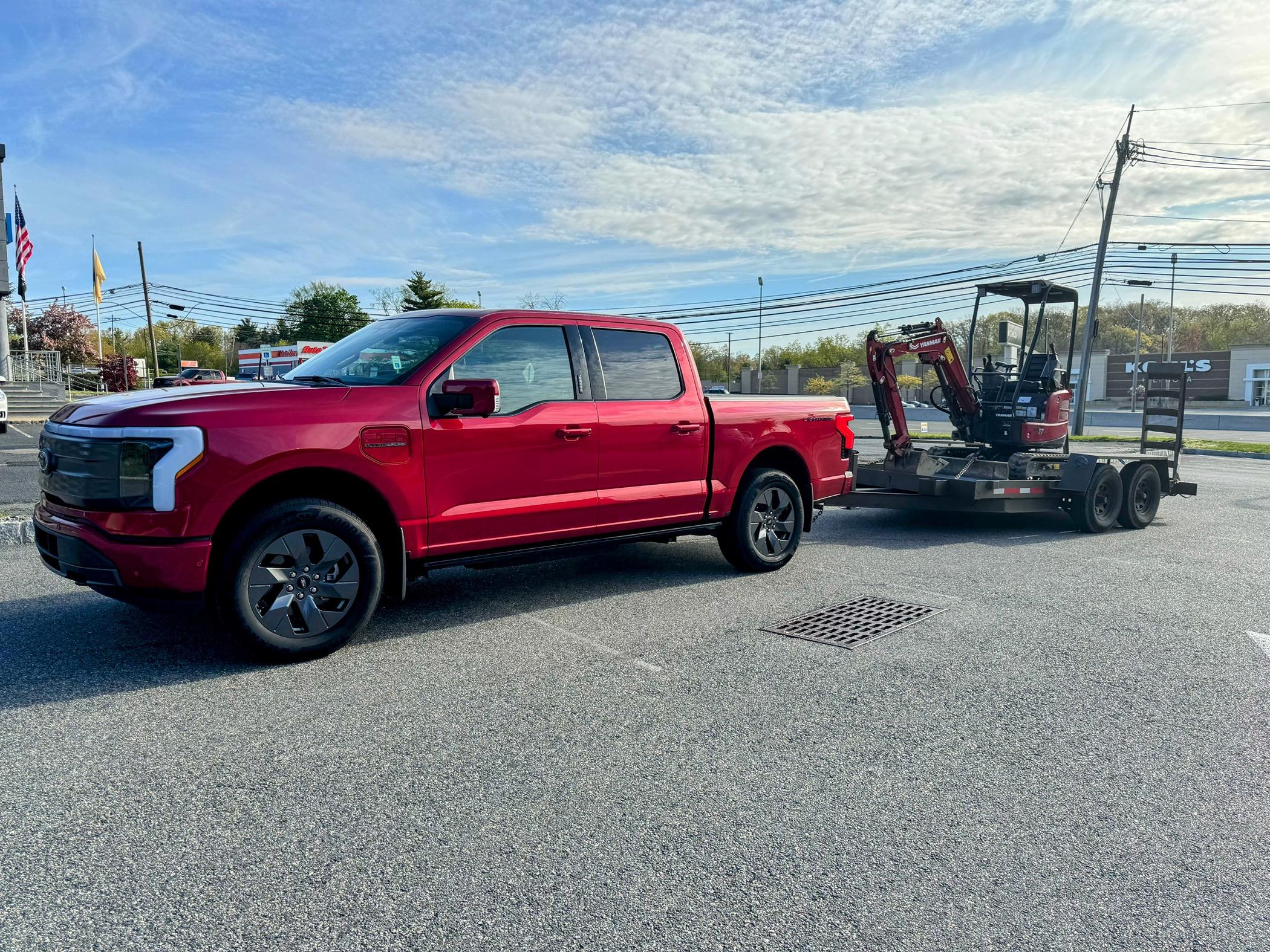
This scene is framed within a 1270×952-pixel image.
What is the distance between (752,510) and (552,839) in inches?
174

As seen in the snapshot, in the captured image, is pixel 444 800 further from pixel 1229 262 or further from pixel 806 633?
pixel 1229 262

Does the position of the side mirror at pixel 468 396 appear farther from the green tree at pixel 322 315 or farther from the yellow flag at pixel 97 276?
the green tree at pixel 322 315

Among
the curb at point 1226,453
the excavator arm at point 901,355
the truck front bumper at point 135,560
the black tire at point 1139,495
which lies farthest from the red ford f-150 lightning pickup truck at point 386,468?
the curb at point 1226,453

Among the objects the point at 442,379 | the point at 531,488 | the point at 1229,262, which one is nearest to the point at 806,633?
the point at 531,488

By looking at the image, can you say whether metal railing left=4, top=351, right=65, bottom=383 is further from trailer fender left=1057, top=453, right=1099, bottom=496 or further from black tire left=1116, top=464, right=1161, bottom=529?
black tire left=1116, top=464, right=1161, bottom=529

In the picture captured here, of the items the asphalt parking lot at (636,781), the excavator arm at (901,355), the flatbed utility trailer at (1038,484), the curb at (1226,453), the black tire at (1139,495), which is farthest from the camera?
the curb at (1226,453)

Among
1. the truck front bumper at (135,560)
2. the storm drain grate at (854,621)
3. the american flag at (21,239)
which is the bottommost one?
the storm drain grate at (854,621)

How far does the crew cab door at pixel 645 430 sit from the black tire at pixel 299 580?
68.9 inches

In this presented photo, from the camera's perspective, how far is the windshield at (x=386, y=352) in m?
5.52

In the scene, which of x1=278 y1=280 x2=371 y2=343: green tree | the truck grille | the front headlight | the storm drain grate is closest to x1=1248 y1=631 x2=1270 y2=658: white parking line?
the storm drain grate

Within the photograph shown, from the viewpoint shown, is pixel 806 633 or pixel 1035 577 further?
pixel 1035 577

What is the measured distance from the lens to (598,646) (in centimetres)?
531

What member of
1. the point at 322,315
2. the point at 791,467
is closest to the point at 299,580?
the point at 791,467

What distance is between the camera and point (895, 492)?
9.80m
